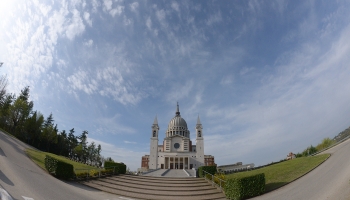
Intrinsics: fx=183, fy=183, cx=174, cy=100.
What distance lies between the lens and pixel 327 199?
8.16 meters

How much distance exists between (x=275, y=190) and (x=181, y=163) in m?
46.8

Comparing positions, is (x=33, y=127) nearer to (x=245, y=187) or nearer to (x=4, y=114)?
(x=4, y=114)

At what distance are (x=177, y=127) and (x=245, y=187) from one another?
5638cm

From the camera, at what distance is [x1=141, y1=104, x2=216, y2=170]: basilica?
5560cm

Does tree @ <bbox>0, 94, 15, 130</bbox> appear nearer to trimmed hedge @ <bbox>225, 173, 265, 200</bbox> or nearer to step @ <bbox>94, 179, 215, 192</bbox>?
step @ <bbox>94, 179, 215, 192</bbox>

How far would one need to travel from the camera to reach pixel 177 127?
67438 mm

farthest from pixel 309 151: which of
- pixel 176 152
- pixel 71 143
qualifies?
pixel 71 143

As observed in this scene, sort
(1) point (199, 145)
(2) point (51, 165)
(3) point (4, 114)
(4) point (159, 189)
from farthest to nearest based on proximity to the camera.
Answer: (1) point (199, 145), (3) point (4, 114), (2) point (51, 165), (4) point (159, 189)

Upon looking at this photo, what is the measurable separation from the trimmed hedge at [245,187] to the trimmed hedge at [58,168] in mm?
12483

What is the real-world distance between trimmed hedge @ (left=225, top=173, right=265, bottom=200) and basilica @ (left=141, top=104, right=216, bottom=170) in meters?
44.4

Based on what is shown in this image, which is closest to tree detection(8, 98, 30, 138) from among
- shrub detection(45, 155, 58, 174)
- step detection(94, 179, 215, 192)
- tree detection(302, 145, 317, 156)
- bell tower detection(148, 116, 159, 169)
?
bell tower detection(148, 116, 159, 169)

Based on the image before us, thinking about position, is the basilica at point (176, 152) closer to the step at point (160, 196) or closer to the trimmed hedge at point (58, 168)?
the trimmed hedge at point (58, 168)

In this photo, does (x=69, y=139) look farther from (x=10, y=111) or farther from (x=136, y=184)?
(x=136, y=184)

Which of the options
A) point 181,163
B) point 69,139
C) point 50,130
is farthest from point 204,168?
point 69,139
